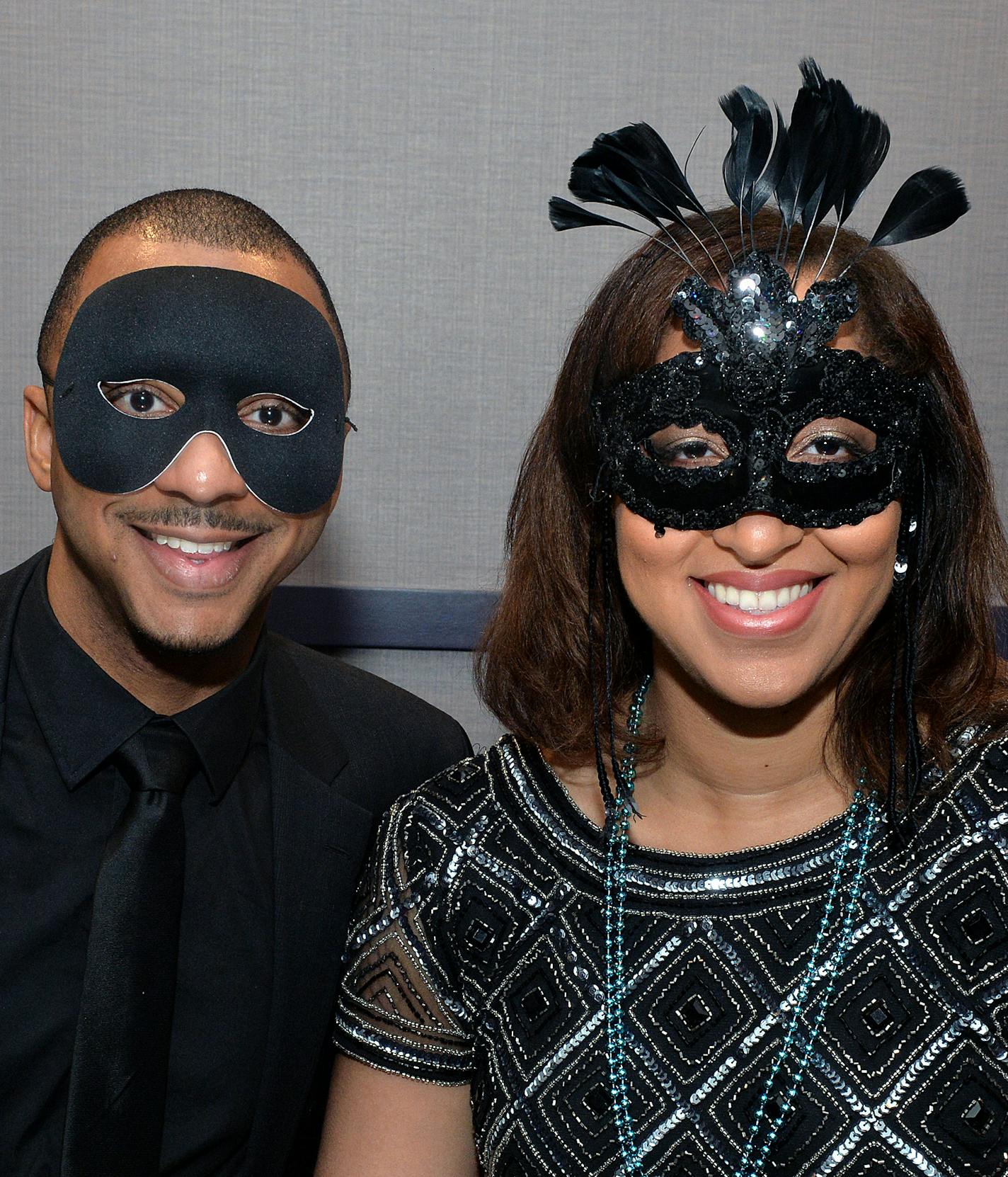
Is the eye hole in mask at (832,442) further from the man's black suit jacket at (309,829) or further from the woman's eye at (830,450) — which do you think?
the man's black suit jacket at (309,829)

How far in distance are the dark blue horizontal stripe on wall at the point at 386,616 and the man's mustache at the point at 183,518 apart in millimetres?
867

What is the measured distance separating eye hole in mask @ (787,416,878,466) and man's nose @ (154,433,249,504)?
24.6 inches

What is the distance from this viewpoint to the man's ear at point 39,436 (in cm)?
164

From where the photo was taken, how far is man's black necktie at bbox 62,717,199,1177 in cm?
139

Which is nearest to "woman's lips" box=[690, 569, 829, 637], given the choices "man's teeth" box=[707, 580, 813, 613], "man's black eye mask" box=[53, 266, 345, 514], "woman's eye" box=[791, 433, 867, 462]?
"man's teeth" box=[707, 580, 813, 613]

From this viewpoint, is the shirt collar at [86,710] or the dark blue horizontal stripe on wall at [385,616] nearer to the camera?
the shirt collar at [86,710]

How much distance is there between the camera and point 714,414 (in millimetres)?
1345

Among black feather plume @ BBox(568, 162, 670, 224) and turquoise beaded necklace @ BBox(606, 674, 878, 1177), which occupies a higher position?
black feather plume @ BBox(568, 162, 670, 224)

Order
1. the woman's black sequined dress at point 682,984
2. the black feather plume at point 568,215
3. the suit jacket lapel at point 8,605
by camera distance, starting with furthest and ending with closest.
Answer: the suit jacket lapel at point 8,605, the black feather plume at point 568,215, the woman's black sequined dress at point 682,984

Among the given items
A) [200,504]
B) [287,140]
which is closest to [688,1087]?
[200,504]

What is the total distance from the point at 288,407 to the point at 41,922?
25.4 inches

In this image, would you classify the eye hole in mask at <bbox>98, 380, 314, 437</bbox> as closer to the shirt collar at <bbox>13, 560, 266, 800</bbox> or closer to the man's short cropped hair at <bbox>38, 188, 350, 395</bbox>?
the man's short cropped hair at <bbox>38, 188, 350, 395</bbox>

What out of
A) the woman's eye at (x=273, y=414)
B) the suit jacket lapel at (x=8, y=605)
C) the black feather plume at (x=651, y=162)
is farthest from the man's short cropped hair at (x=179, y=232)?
the black feather plume at (x=651, y=162)

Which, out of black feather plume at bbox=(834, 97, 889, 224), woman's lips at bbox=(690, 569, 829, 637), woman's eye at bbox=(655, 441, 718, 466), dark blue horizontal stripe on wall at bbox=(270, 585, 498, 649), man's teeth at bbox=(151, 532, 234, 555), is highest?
black feather plume at bbox=(834, 97, 889, 224)
